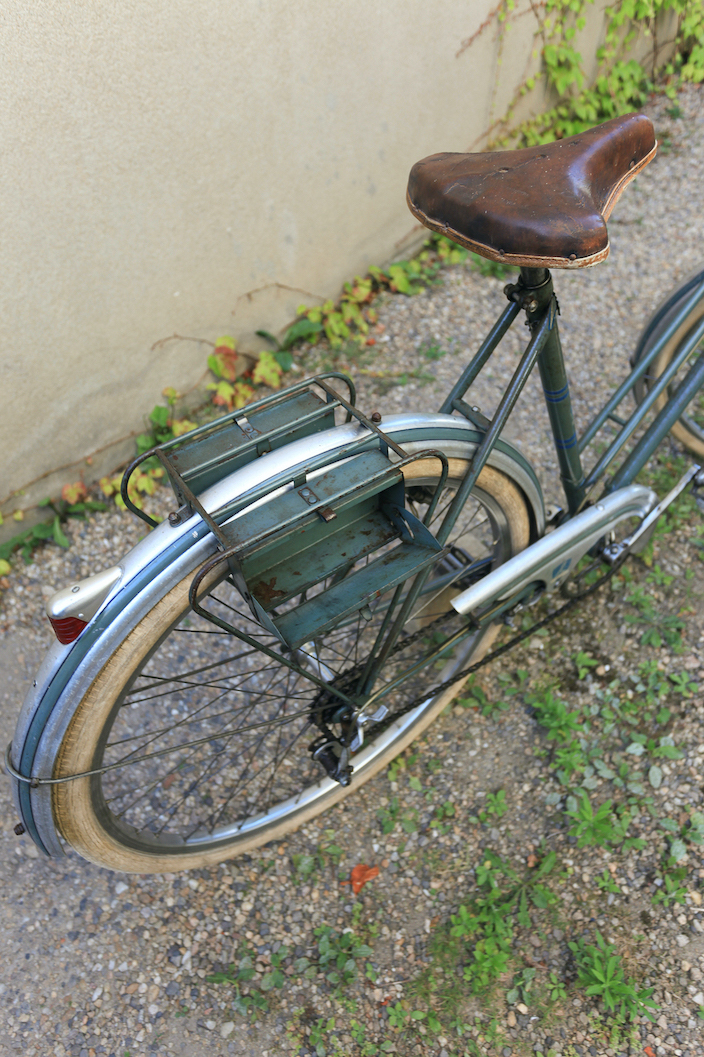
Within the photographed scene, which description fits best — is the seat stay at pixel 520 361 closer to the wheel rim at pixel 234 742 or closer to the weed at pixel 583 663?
the wheel rim at pixel 234 742

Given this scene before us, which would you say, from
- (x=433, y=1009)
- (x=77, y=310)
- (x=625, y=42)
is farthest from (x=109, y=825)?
(x=625, y=42)

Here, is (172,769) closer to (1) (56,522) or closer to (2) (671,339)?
(1) (56,522)

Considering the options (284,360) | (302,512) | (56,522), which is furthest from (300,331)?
(302,512)

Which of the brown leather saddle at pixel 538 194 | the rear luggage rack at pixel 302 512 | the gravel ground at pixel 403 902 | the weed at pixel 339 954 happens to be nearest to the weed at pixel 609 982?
the gravel ground at pixel 403 902

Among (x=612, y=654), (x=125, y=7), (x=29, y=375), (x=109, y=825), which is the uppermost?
(x=125, y=7)

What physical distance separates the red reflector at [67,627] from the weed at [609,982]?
1.58m

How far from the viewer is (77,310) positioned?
261cm

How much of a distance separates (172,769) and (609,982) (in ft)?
4.68

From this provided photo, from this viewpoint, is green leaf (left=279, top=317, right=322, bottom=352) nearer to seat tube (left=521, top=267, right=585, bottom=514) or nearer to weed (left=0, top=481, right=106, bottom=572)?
weed (left=0, top=481, right=106, bottom=572)

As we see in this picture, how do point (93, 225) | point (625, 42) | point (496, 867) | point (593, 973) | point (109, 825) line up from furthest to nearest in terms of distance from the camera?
point (625, 42)
point (93, 225)
point (496, 867)
point (593, 973)
point (109, 825)

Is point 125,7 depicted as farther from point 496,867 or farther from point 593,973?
point 593,973

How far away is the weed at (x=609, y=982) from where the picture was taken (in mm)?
1802

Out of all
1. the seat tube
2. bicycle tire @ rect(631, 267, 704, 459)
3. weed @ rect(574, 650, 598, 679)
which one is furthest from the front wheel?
bicycle tire @ rect(631, 267, 704, 459)

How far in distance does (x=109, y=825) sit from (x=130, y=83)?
234 centimetres
